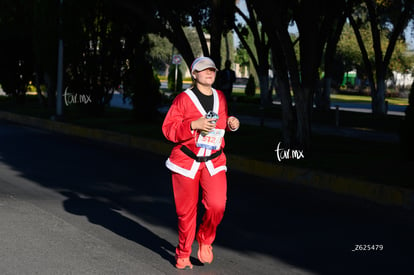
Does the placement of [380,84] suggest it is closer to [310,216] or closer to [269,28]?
[269,28]

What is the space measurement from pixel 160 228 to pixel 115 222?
1.63 feet

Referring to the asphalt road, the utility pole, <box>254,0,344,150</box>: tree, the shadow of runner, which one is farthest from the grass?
the shadow of runner

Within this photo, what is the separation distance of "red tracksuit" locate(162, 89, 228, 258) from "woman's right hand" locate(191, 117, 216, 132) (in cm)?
15

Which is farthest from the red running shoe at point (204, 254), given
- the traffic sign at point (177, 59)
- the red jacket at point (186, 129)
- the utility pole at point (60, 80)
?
the traffic sign at point (177, 59)

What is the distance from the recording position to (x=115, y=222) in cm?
741

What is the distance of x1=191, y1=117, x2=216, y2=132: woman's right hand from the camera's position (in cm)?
523

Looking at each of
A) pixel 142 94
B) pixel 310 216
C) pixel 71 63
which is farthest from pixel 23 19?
pixel 310 216

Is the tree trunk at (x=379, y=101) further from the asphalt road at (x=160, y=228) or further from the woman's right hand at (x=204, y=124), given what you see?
the woman's right hand at (x=204, y=124)

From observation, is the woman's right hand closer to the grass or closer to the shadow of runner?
the shadow of runner

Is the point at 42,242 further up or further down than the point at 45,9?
further down

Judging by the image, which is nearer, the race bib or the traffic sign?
the race bib

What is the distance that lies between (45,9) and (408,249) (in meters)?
18.2

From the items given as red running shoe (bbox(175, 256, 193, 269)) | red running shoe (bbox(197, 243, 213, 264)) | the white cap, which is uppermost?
the white cap

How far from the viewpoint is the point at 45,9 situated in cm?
2297
